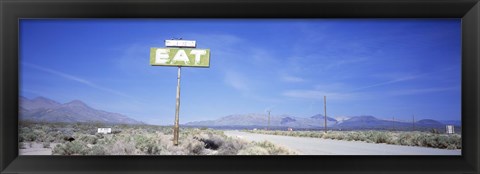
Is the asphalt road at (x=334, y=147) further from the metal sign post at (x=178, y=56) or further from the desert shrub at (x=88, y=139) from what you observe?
the desert shrub at (x=88, y=139)

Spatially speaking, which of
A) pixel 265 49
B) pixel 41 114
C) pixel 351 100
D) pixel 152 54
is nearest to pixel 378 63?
pixel 351 100

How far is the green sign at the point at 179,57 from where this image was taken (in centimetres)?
282

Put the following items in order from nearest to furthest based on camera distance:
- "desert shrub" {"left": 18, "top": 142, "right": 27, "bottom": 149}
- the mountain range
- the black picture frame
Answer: the black picture frame
"desert shrub" {"left": 18, "top": 142, "right": 27, "bottom": 149}
the mountain range

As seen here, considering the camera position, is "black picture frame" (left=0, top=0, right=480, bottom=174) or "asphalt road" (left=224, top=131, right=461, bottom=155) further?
"asphalt road" (left=224, top=131, right=461, bottom=155)

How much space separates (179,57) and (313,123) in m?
0.97

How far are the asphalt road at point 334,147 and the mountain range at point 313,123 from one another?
0.07 metres

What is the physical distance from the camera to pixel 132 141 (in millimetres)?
2807

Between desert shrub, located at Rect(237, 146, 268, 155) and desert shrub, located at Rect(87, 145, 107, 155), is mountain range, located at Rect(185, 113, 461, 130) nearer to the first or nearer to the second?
desert shrub, located at Rect(237, 146, 268, 155)

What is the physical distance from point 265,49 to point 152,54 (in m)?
0.74

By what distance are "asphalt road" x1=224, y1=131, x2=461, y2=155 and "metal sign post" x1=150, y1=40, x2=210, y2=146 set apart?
0.49 m

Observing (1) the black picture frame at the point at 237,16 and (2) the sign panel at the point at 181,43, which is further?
(2) the sign panel at the point at 181,43

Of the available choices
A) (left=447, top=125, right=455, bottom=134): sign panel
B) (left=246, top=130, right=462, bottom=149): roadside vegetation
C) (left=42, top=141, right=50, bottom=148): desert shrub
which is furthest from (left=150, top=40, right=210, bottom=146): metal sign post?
(left=447, top=125, right=455, bottom=134): sign panel

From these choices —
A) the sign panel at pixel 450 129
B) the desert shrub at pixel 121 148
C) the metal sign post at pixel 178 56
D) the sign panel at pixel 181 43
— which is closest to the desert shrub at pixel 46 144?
the desert shrub at pixel 121 148

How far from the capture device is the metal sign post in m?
2.81
